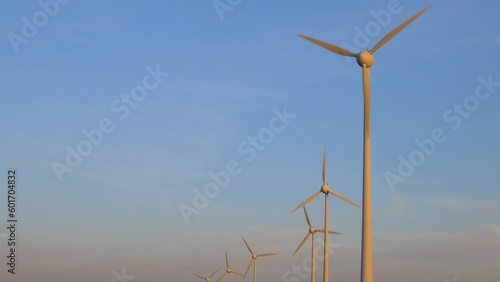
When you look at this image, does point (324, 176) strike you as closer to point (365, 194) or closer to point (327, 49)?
point (327, 49)

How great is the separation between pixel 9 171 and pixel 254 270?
67.4 m

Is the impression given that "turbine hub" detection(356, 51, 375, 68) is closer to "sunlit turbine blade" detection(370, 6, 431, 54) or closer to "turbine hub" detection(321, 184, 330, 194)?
"sunlit turbine blade" detection(370, 6, 431, 54)

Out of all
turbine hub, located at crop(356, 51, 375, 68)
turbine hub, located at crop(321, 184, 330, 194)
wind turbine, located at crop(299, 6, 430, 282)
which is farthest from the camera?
turbine hub, located at crop(321, 184, 330, 194)

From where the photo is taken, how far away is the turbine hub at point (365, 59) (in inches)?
2119

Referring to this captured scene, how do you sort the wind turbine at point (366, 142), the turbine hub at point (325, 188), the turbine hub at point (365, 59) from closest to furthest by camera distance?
1. the wind turbine at point (366, 142)
2. the turbine hub at point (365, 59)
3. the turbine hub at point (325, 188)

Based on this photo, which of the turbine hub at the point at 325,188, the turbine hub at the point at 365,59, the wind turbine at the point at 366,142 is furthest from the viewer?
the turbine hub at the point at 325,188

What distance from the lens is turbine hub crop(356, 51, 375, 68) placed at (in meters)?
53.8

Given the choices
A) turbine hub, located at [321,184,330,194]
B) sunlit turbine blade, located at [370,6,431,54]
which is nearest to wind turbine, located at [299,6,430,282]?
sunlit turbine blade, located at [370,6,431,54]

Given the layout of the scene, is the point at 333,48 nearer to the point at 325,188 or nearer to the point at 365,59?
the point at 365,59

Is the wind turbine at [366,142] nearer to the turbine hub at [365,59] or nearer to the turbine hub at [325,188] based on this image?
the turbine hub at [365,59]

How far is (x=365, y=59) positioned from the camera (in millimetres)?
53812

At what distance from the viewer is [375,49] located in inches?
2231

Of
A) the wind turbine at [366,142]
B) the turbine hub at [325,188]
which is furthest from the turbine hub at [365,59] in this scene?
the turbine hub at [325,188]

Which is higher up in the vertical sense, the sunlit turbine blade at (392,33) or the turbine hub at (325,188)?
the sunlit turbine blade at (392,33)
